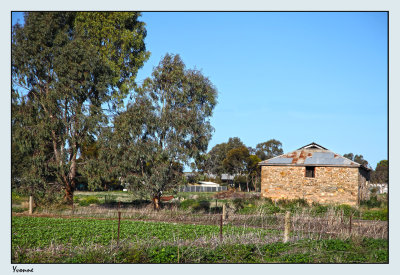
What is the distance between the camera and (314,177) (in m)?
31.5

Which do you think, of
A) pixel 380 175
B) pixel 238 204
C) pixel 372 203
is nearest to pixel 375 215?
pixel 372 203

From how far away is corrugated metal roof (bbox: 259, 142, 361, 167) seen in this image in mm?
31219

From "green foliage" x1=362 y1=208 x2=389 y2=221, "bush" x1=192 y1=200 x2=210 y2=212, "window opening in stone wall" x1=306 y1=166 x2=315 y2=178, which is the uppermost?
"window opening in stone wall" x1=306 y1=166 x2=315 y2=178

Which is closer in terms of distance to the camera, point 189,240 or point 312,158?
point 189,240

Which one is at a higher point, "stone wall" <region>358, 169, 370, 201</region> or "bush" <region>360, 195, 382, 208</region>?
"stone wall" <region>358, 169, 370, 201</region>

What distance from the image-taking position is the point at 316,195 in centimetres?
3108

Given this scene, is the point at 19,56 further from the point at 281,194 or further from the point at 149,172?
the point at 281,194

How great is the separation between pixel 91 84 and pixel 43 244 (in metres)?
15.5

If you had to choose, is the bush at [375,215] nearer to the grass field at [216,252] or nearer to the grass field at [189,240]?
the grass field at [189,240]

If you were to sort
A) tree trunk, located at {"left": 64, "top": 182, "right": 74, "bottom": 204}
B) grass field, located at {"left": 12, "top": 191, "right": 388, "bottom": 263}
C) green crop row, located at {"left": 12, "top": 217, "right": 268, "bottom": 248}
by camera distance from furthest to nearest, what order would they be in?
tree trunk, located at {"left": 64, "top": 182, "right": 74, "bottom": 204}
green crop row, located at {"left": 12, "top": 217, "right": 268, "bottom": 248}
grass field, located at {"left": 12, "top": 191, "right": 388, "bottom": 263}

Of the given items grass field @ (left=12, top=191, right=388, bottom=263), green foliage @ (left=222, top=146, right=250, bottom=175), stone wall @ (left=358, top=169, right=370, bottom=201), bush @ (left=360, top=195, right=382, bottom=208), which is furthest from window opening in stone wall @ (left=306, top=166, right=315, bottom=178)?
green foliage @ (left=222, top=146, right=250, bottom=175)

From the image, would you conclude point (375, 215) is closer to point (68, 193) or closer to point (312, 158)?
point (312, 158)

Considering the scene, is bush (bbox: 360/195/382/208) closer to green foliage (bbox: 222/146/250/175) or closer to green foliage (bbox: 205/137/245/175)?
green foliage (bbox: 222/146/250/175)

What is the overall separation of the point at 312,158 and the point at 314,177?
1.51 meters
